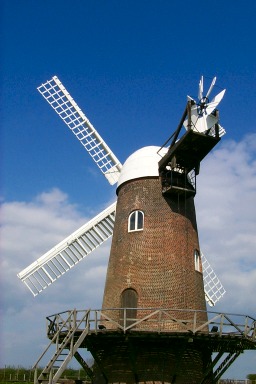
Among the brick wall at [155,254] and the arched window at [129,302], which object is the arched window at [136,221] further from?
the arched window at [129,302]

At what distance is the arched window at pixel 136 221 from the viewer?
55.8 feet

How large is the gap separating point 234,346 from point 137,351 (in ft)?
11.0

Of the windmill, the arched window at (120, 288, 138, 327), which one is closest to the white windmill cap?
the windmill

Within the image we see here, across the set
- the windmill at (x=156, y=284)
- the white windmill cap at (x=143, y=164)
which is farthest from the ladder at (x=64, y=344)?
the white windmill cap at (x=143, y=164)

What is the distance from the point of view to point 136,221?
1717 centimetres

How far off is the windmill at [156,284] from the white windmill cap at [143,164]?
41mm

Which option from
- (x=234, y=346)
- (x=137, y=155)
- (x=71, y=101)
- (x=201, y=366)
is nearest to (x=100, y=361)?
(x=201, y=366)

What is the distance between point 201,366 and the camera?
15508mm

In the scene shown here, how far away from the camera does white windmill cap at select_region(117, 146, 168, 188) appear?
17859mm

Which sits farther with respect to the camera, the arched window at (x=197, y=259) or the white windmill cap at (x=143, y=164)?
the white windmill cap at (x=143, y=164)

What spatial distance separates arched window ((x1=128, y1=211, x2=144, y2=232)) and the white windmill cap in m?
1.51

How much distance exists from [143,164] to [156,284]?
188 inches

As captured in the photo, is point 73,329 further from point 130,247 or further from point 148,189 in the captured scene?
point 148,189

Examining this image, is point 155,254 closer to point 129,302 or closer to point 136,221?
point 136,221
